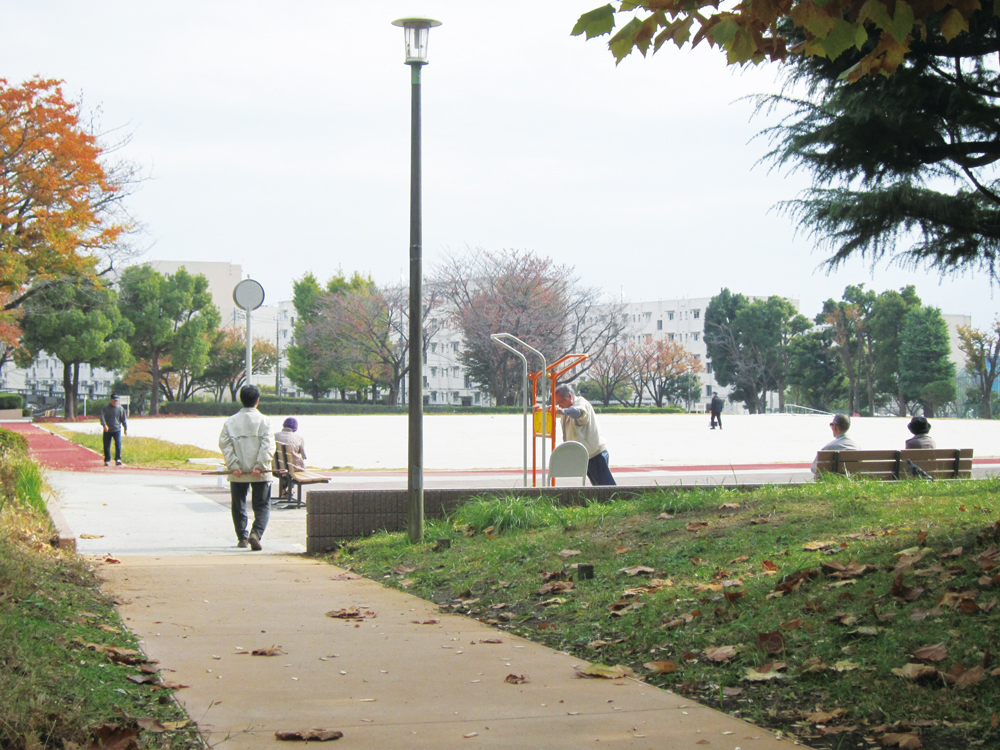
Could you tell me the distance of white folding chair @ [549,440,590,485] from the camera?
10812 mm

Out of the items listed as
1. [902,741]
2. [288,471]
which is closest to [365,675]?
[902,741]

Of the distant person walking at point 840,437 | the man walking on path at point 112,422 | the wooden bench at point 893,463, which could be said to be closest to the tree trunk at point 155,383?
the man walking on path at point 112,422

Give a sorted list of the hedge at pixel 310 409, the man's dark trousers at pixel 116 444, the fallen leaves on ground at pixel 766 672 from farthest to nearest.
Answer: the hedge at pixel 310 409
the man's dark trousers at pixel 116 444
the fallen leaves on ground at pixel 766 672

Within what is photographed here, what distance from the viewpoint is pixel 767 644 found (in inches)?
185

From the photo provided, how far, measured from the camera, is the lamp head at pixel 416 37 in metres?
9.48

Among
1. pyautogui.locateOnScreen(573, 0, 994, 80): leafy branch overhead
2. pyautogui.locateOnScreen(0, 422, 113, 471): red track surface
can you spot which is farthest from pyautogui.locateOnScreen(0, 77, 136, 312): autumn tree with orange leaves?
pyautogui.locateOnScreen(573, 0, 994, 80): leafy branch overhead

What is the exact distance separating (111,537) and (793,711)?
29.1 ft

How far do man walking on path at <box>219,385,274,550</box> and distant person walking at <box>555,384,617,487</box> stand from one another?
360cm

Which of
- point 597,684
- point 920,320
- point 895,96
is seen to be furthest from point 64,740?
point 920,320

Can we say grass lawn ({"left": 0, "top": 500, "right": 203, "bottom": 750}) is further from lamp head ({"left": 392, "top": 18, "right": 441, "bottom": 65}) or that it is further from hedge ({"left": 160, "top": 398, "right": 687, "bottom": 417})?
hedge ({"left": 160, "top": 398, "right": 687, "bottom": 417})

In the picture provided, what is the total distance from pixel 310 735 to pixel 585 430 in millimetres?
8388

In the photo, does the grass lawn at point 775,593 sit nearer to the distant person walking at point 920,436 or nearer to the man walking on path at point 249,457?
the man walking on path at point 249,457

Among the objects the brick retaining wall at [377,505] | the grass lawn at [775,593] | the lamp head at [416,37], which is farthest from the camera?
the brick retaining wall at [377,505]

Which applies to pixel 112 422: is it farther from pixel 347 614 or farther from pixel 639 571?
pixel 639 571
